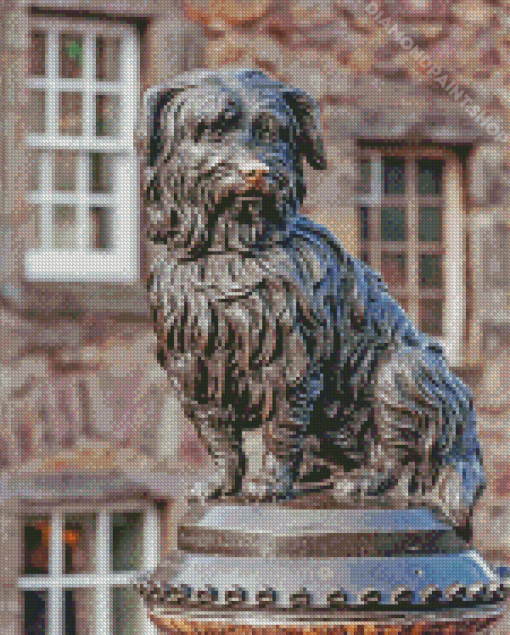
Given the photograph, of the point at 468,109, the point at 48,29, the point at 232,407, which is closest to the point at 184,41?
the point at 48,29

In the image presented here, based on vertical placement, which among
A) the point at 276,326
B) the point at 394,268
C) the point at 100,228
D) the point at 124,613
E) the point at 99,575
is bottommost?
the point at 124,613

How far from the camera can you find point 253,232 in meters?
3.47

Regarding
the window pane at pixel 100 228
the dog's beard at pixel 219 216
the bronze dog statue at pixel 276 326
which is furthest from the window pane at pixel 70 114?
the dog's beard at pixel 219 216

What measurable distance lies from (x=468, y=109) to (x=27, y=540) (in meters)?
3.84

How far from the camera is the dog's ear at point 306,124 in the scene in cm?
361

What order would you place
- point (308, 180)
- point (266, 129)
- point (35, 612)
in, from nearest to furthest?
point (266, 129)
point (35, 612)
point (308, 180)

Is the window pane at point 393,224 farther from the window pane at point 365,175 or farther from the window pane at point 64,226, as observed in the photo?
the window pane at point 64,226

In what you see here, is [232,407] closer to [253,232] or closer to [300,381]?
[300,381]

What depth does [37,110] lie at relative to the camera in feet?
31.8

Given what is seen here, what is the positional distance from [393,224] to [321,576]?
23.4 ft

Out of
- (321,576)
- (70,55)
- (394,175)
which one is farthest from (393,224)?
(321,576)

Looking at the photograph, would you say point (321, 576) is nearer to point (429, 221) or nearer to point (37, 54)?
point (37, 54)

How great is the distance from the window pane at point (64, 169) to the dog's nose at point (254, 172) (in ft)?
21.1

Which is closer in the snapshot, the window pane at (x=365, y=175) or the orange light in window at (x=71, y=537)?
the orange light in window at (x=71, y=537)
